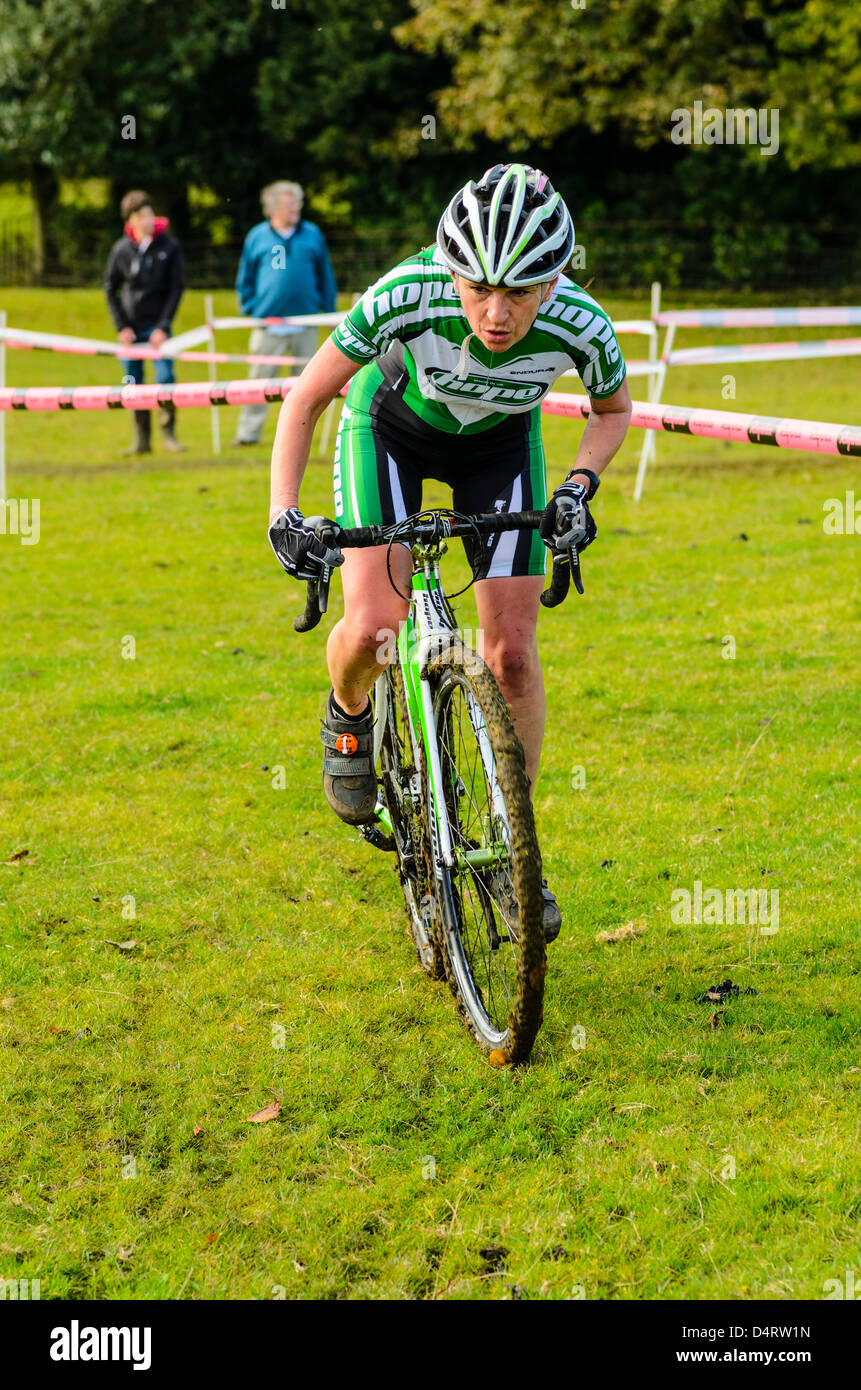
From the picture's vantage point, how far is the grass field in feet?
10.8

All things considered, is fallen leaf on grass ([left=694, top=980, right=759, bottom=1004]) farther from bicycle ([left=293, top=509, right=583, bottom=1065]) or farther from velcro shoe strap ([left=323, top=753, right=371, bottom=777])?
velcro shoe strap ([left=323, top=753, right=371, bottom=777])

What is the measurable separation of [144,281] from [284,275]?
1576 mm

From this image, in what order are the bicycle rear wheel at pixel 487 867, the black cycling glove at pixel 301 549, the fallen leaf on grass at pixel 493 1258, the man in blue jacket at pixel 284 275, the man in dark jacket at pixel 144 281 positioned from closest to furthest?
the fallen leaf on grass at pixel 493 1258, the bicycle rear wheel at pixel 487 867, the black cycling glove at pixel 301 549, the man in blue jacket at pixel 284 275, the man in dark jacket at pixel 144 281

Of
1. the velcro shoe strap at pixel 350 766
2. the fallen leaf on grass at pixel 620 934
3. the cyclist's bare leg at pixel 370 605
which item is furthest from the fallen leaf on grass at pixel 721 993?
the cyclist's bare leg at pixel 370 605

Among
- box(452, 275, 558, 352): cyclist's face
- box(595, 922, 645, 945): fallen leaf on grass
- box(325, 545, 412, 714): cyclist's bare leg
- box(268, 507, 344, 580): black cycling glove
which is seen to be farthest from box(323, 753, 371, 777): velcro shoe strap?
box(452, 275, 558, 352): cyclist's face

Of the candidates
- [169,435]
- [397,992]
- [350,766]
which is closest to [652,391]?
[169,435]

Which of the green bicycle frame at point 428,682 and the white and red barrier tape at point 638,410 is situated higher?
the white and red barrier tape at point 638,410

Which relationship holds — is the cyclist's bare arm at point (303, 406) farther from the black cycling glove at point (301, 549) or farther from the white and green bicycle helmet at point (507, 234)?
the white and green bicycle helmet at point (507, 234)

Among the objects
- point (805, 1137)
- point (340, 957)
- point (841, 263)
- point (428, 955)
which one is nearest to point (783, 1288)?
point (805, 1137)

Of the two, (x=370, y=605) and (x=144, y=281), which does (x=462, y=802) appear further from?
(x=144, y=281)

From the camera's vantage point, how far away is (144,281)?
49.0 ft

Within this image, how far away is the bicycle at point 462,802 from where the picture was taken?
3557 millimetres

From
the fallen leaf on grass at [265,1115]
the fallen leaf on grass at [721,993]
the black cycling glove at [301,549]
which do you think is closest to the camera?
the black cycling glove at [301,549]

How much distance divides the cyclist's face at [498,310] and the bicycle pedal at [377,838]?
1.83 meters
